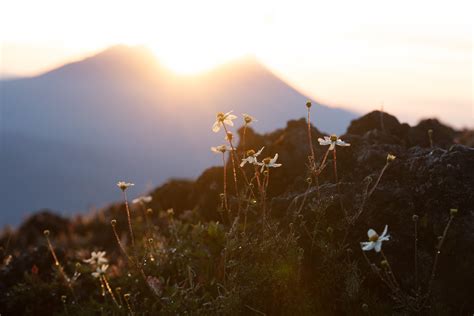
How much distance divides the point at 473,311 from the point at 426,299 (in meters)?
0.67

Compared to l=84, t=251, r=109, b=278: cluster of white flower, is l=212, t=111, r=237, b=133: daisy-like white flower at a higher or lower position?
higher

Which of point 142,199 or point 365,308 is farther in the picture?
point 142,199

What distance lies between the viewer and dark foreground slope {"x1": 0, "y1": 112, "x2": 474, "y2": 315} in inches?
271

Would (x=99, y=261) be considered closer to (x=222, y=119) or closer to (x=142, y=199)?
(x=142, y=199)

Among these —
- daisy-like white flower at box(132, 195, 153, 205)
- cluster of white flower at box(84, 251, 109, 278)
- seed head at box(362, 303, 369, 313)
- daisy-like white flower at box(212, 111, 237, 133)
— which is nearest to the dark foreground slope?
seed head at box(362, 303, 369, 313)

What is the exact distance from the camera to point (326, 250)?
709cm

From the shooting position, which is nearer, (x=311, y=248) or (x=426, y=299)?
(x=426, y=299)

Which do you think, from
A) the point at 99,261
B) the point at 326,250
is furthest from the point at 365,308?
the point at 99,261

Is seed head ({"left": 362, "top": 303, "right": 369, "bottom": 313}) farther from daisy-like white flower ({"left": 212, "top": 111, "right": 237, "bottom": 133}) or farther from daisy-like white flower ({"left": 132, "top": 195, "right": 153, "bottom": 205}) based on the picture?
daisy-like white flower ({"left": 132, "top": 195, "right": 153, "bottom": 205})

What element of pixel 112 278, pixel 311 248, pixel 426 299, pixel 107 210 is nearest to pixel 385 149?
pixel 311 248

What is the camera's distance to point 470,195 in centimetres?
743

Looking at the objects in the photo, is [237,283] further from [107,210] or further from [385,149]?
[107,210]

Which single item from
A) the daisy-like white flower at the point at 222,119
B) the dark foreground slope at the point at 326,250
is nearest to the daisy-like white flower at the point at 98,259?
the dark foreground slope at the point at 326,250

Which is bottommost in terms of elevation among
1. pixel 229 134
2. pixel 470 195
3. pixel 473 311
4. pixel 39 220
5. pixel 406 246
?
pixel 39 220
